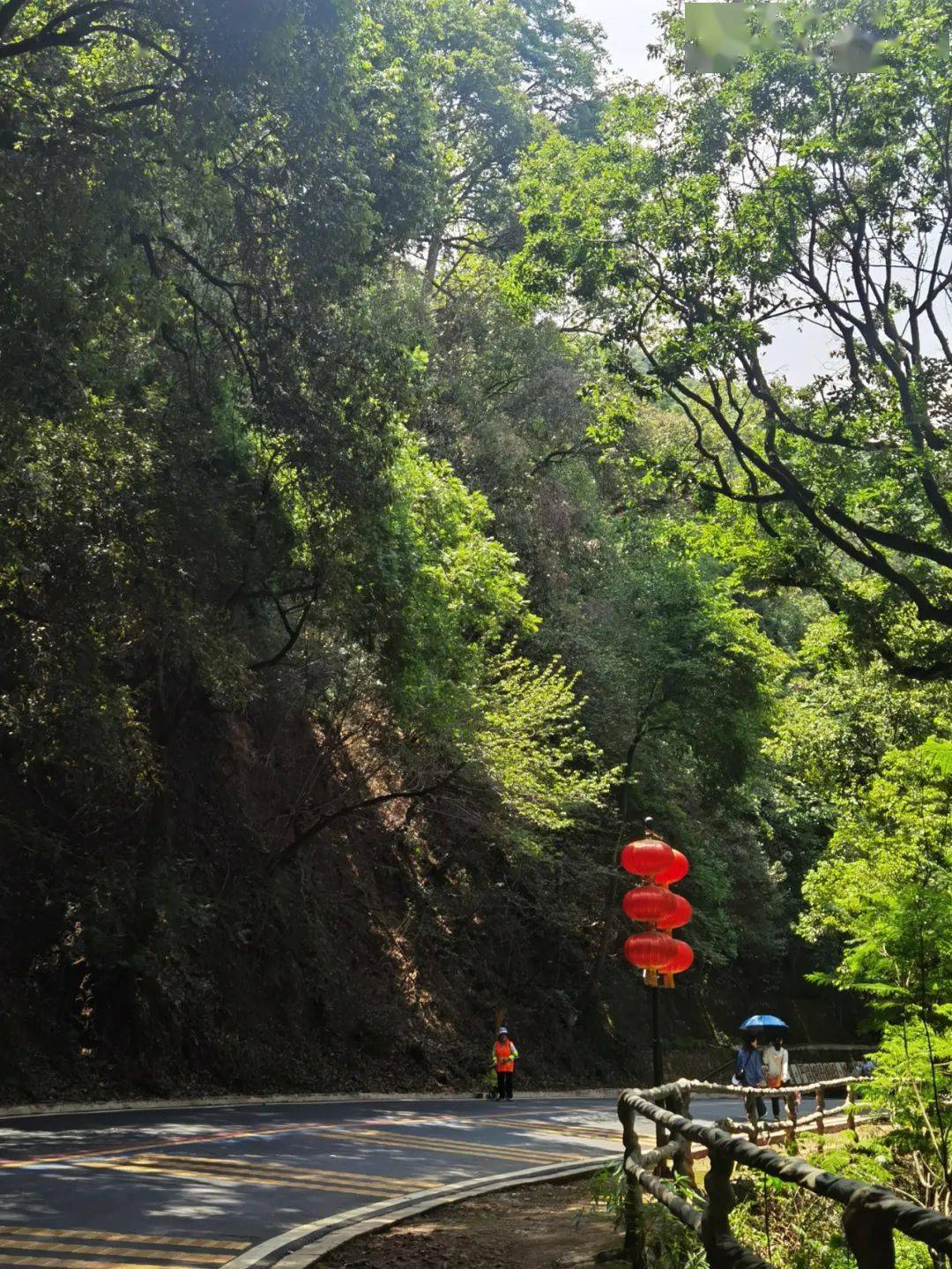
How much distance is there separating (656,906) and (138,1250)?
911cm

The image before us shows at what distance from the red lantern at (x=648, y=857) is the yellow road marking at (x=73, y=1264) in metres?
9.28

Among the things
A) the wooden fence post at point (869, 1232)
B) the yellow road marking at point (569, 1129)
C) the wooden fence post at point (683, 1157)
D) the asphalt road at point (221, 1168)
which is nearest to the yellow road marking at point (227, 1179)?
the asphalt road at point (221, 1168)

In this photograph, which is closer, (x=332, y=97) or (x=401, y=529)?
(x=332, y=97)

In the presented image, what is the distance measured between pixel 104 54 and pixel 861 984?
12642 millimetres

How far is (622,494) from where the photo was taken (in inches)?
1649

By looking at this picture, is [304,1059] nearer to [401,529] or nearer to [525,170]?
[401,529]

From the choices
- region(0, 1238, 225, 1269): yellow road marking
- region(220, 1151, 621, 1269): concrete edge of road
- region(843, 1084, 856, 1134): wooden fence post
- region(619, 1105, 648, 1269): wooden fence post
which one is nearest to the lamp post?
region(843, 1084, 856, 1134): wooden fence post

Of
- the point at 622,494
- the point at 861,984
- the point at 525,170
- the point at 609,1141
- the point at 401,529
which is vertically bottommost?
the point at 609,1141

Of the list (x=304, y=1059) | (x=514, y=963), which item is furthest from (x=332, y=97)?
(x=514, y=963)

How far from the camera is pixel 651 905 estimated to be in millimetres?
16156

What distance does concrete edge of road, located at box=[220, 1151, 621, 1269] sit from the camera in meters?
8.08

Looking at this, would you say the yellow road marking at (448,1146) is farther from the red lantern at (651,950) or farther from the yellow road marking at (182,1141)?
the red lantern at (651,950)

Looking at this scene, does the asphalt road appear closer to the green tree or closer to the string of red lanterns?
the string of red lanterns

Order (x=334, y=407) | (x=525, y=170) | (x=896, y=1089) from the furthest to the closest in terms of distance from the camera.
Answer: (x=525, y=170) → (x=334, y=407) → (x=896, y=1089)
